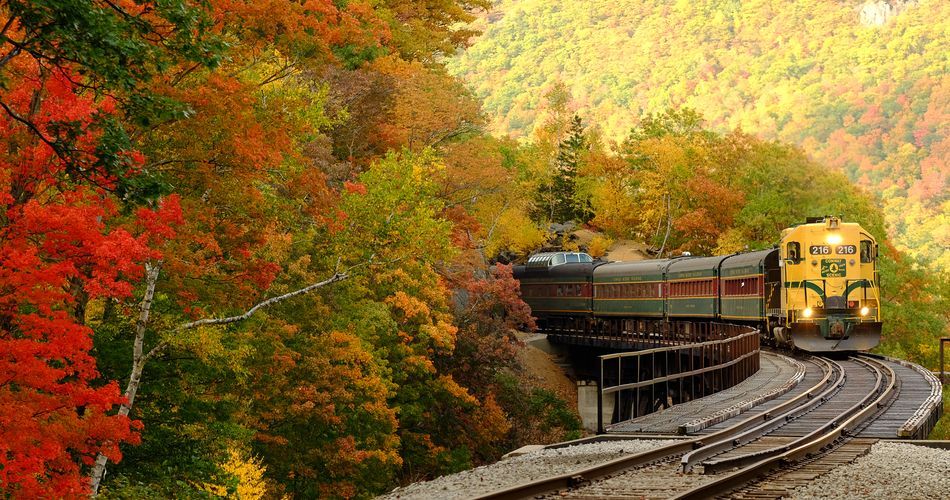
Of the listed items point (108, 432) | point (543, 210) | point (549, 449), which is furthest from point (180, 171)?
point (543, 210)

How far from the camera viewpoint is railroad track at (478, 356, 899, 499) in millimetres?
12969

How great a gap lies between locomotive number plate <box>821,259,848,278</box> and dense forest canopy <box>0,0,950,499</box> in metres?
12.5

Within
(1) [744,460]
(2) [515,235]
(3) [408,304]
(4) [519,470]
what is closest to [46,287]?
(4) [519,470]

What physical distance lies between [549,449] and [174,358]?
29.0ft

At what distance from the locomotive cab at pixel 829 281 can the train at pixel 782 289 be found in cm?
3

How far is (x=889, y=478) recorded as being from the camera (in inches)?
550

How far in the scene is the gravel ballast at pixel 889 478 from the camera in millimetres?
12750

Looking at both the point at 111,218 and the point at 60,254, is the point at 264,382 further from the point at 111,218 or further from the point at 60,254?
the point at 60,254

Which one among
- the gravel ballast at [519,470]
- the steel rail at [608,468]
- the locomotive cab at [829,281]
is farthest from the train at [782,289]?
the gravel ballast at [519,470]

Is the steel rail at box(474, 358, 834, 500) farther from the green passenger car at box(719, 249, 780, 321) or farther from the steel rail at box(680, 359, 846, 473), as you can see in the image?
the green passenger car at box(719, 249, 780, 321)

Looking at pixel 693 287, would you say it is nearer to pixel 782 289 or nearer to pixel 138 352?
pixel 782 289

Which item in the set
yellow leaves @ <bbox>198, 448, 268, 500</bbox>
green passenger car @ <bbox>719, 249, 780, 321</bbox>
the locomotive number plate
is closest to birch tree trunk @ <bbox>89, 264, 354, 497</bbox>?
yellow leaves @ <bbox>198, 448, 268, 500</bbox>

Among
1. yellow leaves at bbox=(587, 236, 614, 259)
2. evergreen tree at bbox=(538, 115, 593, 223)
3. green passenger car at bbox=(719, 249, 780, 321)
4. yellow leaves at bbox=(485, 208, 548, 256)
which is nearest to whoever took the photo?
green passenger car at bbox=(719, 249, 780, 321)

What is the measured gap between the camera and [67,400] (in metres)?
17.2
